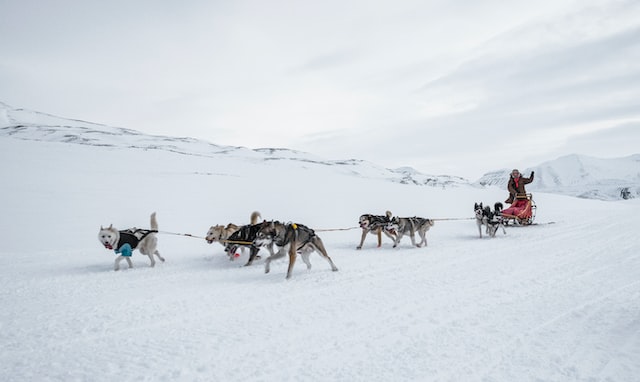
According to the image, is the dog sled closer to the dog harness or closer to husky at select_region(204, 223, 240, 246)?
husky at select_region(204, 223, 240, 246)

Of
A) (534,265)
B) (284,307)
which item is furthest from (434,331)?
(534,265)

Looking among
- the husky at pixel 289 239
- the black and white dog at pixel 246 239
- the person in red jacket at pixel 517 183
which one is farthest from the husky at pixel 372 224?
the person in red jacket at pixel 517 183

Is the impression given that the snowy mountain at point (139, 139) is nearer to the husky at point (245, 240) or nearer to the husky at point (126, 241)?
the husky at point (245, 240)

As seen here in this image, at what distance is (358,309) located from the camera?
443 centimetres

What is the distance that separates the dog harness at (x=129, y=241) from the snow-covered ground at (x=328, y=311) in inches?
16.4

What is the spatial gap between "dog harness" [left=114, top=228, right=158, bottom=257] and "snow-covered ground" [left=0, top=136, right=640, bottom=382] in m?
0.42

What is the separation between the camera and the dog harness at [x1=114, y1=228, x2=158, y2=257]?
6.68 meters

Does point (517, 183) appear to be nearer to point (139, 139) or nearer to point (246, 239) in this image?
point (246, 239)

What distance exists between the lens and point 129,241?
6793 millimetres

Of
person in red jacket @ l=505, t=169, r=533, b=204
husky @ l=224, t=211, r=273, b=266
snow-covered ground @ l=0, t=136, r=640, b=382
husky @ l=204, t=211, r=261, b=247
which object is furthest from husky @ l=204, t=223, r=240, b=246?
person in red jacket @ l=505, t=169, r=533, b=204

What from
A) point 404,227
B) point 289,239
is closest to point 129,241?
point 289,239

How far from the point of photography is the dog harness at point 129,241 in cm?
668

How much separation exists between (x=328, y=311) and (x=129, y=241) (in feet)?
14.9

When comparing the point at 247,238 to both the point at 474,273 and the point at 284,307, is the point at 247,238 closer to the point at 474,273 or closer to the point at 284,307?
the point at 284,307
